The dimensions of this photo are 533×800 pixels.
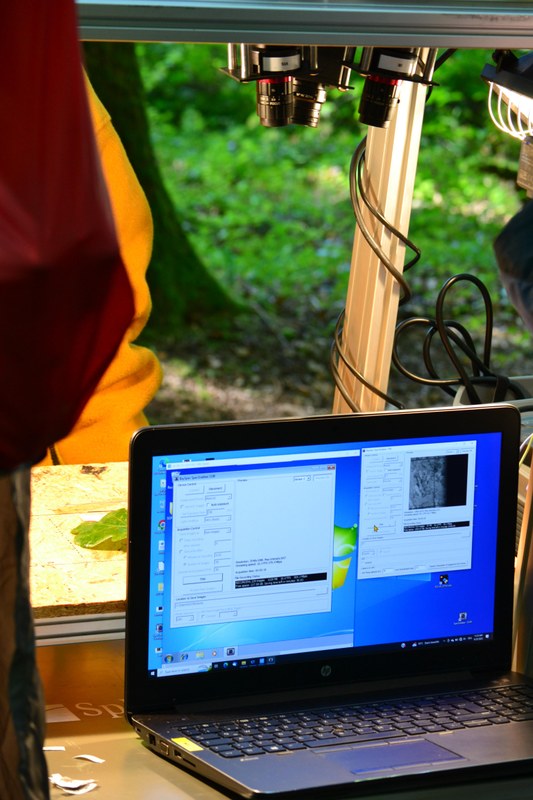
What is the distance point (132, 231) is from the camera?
8.13 feet

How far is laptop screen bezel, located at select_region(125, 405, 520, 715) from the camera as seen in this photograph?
1.09m

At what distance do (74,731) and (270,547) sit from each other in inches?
10.6

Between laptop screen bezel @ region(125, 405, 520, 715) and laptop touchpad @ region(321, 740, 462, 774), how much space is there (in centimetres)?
12

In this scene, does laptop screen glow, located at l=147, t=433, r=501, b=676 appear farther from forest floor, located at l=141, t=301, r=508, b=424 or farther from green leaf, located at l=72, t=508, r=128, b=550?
forest floor, located at l=141, t=301, r=508, b=424

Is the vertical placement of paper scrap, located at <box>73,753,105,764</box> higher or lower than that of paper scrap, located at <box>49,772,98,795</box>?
lower

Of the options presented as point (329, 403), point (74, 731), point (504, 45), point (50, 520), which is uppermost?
point (504, 45)

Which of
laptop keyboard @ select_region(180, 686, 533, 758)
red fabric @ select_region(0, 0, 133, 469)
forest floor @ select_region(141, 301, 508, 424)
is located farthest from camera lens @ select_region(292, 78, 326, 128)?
forest floor @ select_region(141, 301, 508, 424)

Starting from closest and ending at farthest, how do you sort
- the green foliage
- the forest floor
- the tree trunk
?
the tree trunk, the forest floor, the green foliage

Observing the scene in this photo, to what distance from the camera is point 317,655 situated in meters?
1.17

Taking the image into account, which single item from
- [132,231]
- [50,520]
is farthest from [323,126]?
[50,520]

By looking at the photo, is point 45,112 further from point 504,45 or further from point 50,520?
point 50,520

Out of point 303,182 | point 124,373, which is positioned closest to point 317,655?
point 124,373

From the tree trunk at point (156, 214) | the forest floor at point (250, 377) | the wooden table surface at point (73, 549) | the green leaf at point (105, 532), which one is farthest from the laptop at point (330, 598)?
the forest floor at point (250, 377)

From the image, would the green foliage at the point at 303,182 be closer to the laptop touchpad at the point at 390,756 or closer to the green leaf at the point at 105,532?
the green leaf at the point at 105,532
